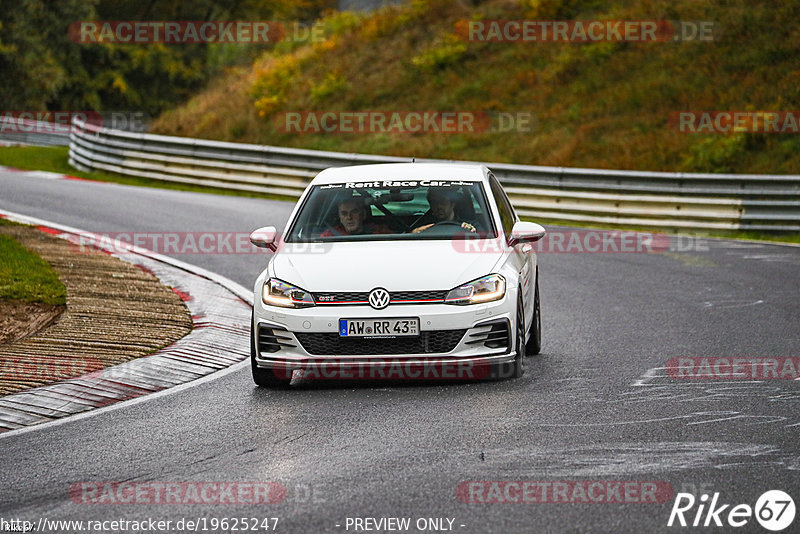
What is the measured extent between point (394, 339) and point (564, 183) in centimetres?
1409

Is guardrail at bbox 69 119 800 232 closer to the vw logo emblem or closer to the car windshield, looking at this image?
the car windshield

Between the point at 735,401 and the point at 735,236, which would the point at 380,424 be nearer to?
the point at 735,401

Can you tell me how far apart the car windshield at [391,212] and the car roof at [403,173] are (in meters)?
0.07

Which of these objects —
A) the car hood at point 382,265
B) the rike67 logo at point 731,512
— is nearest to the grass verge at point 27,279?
the car hood at point 382,265

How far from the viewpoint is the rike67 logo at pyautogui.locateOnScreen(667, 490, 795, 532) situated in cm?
516

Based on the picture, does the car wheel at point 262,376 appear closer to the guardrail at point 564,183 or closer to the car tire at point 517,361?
the car tire at point 517,361

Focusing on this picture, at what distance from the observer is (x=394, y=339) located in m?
7.97

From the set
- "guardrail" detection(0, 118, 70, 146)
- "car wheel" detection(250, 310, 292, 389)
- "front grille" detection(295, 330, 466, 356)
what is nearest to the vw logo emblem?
"front grille" detection(295, 330, 466, 356)

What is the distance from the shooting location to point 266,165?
2478 centimetres

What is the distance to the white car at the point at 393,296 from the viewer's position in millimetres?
7996

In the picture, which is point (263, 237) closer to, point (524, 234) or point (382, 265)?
point (382, 265)

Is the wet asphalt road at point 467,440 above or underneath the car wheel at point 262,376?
underneath

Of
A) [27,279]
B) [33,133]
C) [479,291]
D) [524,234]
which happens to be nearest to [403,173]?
[524,234]

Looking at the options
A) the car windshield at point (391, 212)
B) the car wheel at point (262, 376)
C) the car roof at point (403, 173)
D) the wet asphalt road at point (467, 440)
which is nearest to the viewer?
the wet asphalt road at point (467, 440)
